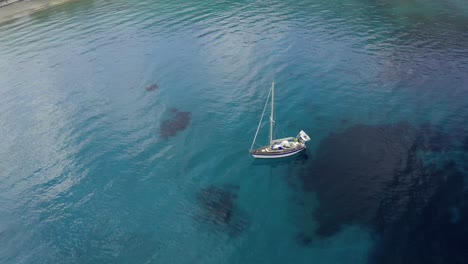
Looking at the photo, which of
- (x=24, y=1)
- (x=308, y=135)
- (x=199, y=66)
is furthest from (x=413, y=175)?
(x=24, y=1)

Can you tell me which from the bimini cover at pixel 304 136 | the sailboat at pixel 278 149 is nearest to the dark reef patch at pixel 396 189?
the bimini cover at pixel 304 136

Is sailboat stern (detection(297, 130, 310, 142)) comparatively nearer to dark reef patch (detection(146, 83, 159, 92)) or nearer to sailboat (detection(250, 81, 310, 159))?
sailboat (detection(250, 81, 310, 159))

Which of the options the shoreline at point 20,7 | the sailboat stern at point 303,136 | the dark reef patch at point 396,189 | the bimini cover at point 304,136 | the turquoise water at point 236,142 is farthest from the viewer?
the shoreline at point 20,7

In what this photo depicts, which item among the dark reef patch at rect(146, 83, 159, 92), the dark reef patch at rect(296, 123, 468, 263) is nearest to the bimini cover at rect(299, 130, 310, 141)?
the dark reef patch at rect(296, 123, 468, 263)

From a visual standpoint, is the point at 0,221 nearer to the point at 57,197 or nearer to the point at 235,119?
the point at 57,197

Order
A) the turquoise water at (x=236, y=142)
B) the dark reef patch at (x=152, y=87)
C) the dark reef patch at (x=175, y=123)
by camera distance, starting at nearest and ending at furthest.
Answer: the turquoise water at (x=236, y=142), the dark reef patch at (x=175, y=123), the dark reef patch at (x=152, y=87)

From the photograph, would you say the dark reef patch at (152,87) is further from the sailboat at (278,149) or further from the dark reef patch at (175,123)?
the sailboat at (278,149)
